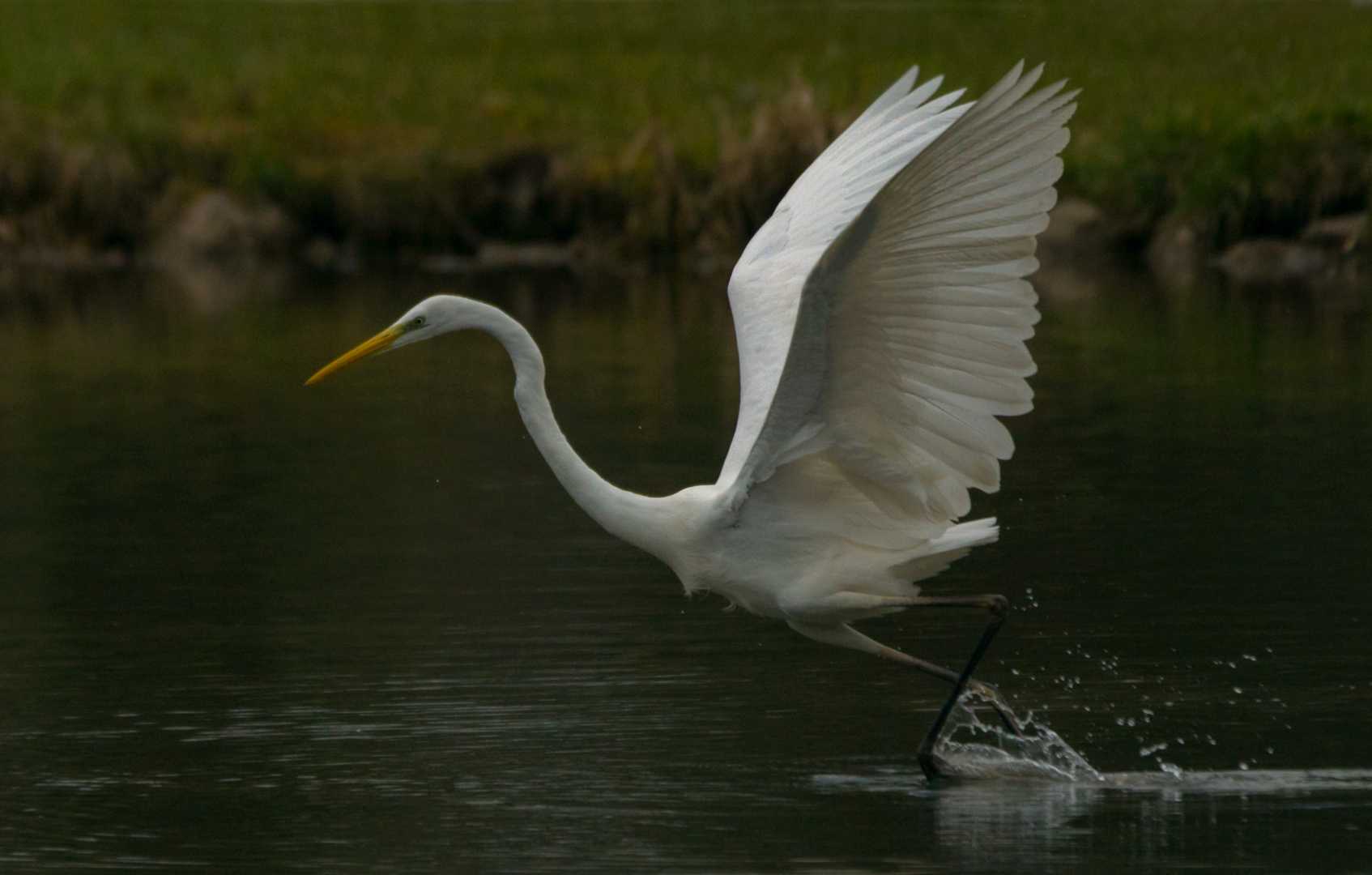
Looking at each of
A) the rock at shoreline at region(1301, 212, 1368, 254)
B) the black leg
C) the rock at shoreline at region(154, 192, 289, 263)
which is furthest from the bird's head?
the rock at shoreline at region(154, 192, 289, 263)

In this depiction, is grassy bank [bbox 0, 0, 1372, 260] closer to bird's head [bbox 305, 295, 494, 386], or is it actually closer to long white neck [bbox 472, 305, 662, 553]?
long white neck [bbox 472, 305, 662, 553]

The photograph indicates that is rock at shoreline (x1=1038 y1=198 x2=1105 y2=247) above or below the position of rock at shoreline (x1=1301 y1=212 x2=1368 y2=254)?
above

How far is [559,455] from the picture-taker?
7.19 m

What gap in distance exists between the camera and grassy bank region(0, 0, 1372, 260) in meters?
24.2

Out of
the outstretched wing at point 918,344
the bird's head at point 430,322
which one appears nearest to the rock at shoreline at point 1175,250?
the outstretched wing at point 918,344

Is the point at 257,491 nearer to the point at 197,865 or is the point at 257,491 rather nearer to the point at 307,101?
the point at 197,865

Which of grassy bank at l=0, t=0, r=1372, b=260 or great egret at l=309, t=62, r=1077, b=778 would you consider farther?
grassy bank at l=0, t=0, r=1372, b=260

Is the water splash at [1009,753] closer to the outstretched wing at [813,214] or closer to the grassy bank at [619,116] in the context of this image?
the outstretched wing at [813,214]

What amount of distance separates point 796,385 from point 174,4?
4299 centimetres

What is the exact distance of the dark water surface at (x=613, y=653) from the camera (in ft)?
20.4

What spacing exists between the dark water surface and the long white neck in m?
0.68

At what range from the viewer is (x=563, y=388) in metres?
15.8

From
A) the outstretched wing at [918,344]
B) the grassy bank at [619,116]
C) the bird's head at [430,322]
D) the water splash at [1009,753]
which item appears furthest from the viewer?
the grassy bank at [619,116]

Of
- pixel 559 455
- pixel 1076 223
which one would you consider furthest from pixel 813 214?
pixel 1076 223
